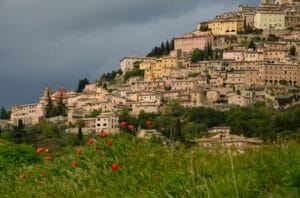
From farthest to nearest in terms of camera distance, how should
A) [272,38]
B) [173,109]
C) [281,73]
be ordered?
[272,38]
[281,73]
[173,109]

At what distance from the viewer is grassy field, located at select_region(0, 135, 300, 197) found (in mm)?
6648

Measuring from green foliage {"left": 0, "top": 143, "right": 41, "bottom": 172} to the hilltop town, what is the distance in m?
58.5

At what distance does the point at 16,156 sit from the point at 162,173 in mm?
5106

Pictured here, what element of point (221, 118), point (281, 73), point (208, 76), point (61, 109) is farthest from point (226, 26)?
point (221, 118)

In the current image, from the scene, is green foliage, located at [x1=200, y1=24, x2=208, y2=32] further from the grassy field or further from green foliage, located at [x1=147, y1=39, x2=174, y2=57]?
the grassy field

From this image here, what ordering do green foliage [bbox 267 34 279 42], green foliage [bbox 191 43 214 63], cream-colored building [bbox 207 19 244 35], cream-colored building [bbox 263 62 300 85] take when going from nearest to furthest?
cream-colored building [bbox 263 62 300 85]
green foliage [bbox 191 43 214 63]
green foliage [bbox 267 34 279 42]
cream-colored building [bbox 207 19 244 35]

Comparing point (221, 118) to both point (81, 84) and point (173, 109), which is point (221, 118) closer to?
point (173, 109)

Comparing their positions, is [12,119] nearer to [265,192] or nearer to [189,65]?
[189,65]

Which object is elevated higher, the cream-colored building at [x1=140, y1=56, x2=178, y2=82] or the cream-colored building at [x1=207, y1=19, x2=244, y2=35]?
the cream-colored building at [x1=207, y1=19, x2=244, y2=35]

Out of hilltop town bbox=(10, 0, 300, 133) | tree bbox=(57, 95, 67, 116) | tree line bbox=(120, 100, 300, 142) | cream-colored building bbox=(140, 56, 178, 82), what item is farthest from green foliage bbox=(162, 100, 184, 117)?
tree bbox=(57, 95, 67, 116)

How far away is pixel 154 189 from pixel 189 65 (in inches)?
3242

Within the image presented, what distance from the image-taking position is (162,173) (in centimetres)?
755

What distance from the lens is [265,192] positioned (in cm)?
649

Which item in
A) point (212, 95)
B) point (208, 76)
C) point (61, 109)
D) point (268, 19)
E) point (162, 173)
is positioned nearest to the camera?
point (162, 173)
